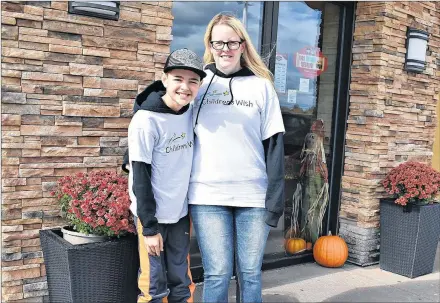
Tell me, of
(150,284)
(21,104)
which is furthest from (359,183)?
(21,104)

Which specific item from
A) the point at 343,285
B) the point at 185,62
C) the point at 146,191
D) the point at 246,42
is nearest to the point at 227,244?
the point at 146,191

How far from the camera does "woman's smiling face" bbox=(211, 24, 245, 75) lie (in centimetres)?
246

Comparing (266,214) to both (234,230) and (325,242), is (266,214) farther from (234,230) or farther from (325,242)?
(325,242)

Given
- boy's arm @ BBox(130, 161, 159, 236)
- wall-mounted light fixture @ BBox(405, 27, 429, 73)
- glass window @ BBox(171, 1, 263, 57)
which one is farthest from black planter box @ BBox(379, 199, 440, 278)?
boy's arm @ BBox(130, 161, 159, 236)

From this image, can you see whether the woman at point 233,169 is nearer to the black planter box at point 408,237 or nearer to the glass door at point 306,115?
the glass door at point 306,115

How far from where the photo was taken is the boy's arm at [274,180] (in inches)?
96.0

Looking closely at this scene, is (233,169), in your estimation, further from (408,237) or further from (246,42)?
(408,237)

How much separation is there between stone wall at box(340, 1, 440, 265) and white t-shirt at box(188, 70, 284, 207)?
90.9 inches

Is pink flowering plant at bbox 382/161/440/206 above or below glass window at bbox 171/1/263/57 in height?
below

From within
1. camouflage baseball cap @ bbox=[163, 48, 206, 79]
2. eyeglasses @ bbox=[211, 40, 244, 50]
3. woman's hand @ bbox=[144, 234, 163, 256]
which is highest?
eyeglasses @ bbox=[211, 40, 244, 50]

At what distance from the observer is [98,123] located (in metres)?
3.10

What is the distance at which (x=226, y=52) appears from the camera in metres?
2.49

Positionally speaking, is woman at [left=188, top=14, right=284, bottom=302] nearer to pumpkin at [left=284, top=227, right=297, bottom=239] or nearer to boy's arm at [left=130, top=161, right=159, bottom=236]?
boy's arm at [left=130, top=161, right=159, bottom=236]

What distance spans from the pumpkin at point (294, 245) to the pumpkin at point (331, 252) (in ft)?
0.48
